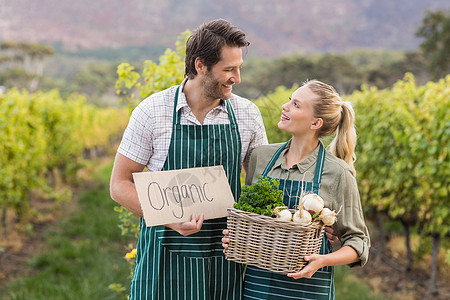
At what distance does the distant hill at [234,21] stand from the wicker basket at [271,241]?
340 ft

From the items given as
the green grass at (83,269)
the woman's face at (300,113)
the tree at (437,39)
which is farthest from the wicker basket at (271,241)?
the tree at (437,39)

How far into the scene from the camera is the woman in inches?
76.3

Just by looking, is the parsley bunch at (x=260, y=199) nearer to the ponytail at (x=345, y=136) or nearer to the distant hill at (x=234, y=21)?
the ponytail at (x=345, y=136)

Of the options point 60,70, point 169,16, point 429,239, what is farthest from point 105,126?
point 169,16

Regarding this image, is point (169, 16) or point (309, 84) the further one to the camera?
point (169, 16)

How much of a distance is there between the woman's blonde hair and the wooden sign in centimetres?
50

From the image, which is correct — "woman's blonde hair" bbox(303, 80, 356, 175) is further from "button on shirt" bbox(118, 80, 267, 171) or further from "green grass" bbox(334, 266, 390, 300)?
"green grass" bbox(334, 266, 390, 300)

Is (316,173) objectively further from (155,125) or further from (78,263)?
(78,263)

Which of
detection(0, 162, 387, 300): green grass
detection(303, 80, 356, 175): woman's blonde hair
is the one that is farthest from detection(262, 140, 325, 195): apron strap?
detection(0, 162, 387, 300): green grass

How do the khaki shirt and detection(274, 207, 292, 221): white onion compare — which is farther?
the khaki shirt

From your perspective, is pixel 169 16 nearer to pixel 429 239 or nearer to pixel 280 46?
pixel 280 46

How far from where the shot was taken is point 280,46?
114 m

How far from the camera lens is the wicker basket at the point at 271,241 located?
5.50ft

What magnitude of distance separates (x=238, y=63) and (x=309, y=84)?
0.33m
